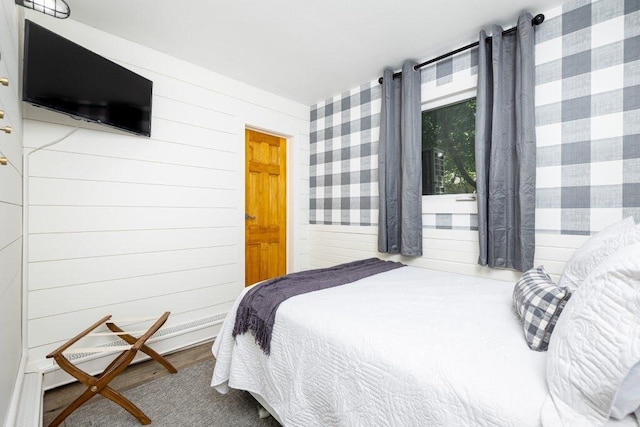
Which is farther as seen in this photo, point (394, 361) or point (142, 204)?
point (142, 204)

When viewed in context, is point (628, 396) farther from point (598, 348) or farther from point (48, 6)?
point (48, 6)

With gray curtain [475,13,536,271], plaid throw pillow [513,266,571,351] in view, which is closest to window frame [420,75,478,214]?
gray curtain [475,13,536,271]

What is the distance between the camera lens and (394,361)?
977 millimetres

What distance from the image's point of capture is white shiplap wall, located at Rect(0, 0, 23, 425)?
1.18m

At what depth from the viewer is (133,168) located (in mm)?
2248

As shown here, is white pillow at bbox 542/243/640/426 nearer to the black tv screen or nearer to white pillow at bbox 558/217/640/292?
white pillow at bbox 558/217/640/292

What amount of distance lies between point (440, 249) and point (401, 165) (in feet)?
2.64

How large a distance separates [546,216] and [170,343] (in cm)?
299

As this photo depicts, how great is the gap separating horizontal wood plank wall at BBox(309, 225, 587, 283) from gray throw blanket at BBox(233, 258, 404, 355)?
73 centimetres

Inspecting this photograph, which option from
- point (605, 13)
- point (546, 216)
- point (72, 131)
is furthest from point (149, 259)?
point (605, 13)

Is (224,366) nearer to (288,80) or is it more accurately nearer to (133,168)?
(133,168)

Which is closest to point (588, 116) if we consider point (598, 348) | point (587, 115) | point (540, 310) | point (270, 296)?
point (587, 115)

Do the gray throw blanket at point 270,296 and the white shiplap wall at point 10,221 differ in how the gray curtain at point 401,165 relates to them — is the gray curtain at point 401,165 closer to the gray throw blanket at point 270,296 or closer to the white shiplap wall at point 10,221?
the gray throw blanket at point 270,296

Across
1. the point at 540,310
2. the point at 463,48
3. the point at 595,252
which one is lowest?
the point at 540,310
